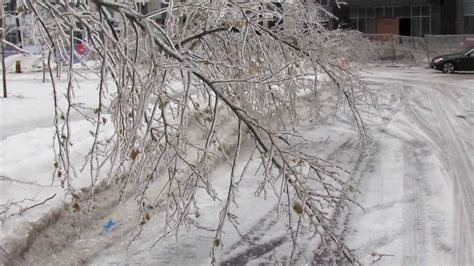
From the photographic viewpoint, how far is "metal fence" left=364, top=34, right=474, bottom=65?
A: 118ft

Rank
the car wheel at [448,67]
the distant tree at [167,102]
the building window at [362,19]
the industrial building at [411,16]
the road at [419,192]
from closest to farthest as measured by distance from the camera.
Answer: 1. the distant tree at [167,102]
2. the road at [419,192]
3. the car wheel at [448,67]
4. the industrial building at [411,16]
5. the building window at [362,19]

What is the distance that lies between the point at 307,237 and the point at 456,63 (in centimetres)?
2489

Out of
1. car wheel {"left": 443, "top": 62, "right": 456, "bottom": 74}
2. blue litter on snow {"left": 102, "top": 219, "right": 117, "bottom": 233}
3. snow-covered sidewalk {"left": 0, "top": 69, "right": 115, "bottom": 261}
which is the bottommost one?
blue litter on snow {"left": 102, "top": 219, "right": 117, "bottom": 233}

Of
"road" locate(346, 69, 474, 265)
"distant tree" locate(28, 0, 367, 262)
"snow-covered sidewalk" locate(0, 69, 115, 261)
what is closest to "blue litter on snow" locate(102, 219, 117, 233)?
"snow-covered sidewalk" locate(0, 69, 115, 261)

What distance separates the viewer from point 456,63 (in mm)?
28703

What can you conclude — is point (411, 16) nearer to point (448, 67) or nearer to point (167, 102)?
point (448, 67)

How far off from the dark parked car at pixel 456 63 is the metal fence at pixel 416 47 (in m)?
6.08

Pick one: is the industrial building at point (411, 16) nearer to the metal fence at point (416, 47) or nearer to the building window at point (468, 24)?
the building window at point (468, 24)

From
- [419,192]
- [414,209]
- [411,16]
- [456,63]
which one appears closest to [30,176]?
[414,209]

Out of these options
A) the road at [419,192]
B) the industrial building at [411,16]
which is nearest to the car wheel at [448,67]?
the road at [419,192]

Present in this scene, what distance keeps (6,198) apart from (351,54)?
8.07m

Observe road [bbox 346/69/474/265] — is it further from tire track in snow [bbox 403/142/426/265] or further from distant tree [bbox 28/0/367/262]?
distant tree [bbox 28/0/367/262]

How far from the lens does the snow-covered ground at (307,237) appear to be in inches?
229

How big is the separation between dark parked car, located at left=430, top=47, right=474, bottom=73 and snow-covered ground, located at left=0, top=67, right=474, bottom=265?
17475mm
